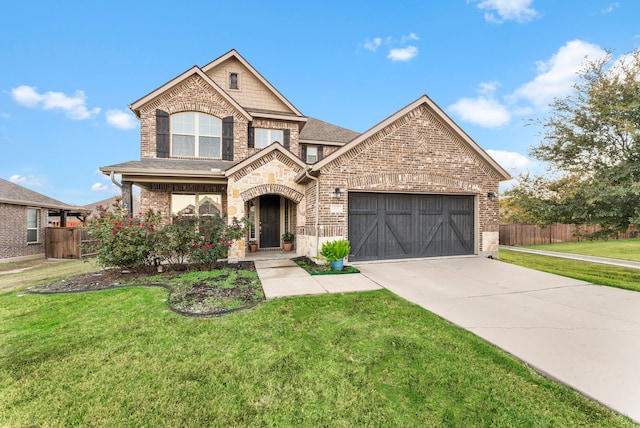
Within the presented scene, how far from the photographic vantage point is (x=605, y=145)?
873 centimetres

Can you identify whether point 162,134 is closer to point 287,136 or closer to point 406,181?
point 287,136

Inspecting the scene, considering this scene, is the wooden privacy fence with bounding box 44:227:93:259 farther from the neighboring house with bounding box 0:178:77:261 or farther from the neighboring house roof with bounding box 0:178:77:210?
the neighboring house roof with bounding box 0:178:77:210

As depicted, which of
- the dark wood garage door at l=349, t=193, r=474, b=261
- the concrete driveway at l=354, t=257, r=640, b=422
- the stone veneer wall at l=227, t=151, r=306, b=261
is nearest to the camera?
the concrete driveway at l=354, t=257, r=640, b=422

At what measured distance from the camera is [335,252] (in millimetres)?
7516

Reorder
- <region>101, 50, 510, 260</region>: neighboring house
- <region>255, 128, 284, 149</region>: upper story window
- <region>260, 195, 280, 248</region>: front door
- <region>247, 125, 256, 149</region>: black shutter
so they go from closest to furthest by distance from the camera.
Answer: <region>101, 50, 510, 260</region>: neighboring house < <region>260, 195, 280, 248</region>: front door < <region>247, 125, 256, 149</region>: black shutter < <region>255, 128, 284, 149</region>: upper story window

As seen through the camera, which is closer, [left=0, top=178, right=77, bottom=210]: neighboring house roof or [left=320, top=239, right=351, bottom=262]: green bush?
[left=320, top=239, right=351, bottom=262]: green bush

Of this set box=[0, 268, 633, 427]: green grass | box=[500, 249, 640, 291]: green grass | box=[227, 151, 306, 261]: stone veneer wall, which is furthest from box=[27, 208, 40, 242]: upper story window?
box=[500, 249, 640, 291]: green grass

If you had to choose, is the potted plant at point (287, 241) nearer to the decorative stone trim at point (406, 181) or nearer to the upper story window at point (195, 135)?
the decorative stone trim at point (406, 181)

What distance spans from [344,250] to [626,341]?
17.8 ft

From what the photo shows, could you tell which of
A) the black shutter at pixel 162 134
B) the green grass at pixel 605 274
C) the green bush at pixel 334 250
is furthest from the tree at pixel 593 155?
the black shutter at pixel 162 134

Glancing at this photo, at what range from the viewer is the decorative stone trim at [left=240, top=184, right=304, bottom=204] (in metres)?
9.39

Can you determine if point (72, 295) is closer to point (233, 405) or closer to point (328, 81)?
point (233, 405)

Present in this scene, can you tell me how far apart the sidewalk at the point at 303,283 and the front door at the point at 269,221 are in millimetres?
4469

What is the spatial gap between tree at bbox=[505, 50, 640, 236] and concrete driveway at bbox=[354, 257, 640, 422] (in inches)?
129
